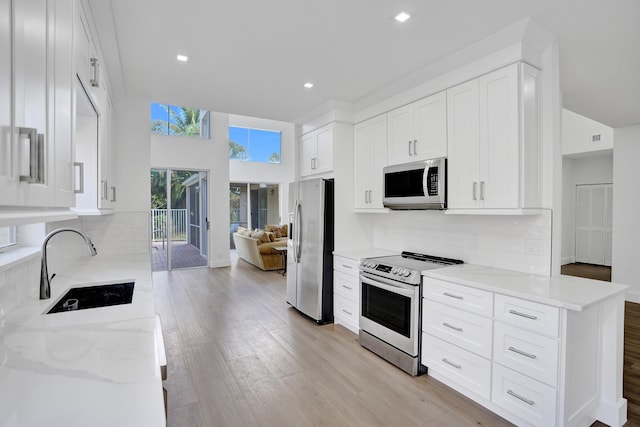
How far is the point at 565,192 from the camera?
7.90 metres

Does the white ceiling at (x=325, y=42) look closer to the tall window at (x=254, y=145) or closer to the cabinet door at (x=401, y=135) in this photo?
the cabinet door at (x=401, y=135)

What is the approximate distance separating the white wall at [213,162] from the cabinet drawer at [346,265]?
4.32 metres

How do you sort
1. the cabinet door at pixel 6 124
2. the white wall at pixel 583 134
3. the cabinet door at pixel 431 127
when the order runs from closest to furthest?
1. the cabinet door at pixel 6 124
2. the cabinet door at pixel 431 127
3. the white wall at pixel 583 134

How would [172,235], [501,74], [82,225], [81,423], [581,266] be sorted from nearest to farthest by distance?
1. [81,423]
2. [501,74]
3. [82,225]
4. [172,235]
5. [581,266]

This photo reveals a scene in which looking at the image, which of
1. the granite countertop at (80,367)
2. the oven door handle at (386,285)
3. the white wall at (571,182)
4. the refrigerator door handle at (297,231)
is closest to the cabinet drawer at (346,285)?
the oven door handle at (386,285)

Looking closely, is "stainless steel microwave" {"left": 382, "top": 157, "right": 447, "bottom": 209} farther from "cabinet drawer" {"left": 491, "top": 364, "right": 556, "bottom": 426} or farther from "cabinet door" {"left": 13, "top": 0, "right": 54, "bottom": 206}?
"cabinet door" {"left": 13, "top": 0, "right": 54, "bottom": 206}

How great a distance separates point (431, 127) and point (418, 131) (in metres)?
0.16

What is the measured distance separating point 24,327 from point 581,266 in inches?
384

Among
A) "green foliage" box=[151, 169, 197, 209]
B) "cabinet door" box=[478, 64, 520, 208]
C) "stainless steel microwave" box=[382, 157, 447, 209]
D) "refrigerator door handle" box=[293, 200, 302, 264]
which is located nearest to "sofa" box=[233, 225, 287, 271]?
"green foliage" box=[151, 169, 197, 209]

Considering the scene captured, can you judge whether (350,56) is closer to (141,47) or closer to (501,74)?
(501,74)

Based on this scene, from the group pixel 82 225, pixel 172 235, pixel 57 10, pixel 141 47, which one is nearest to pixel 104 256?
pixel 82 225

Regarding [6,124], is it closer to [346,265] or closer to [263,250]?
[346,265]

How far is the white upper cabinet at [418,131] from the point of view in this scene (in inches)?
111

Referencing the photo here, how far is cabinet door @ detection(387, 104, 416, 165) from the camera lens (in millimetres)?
3121
